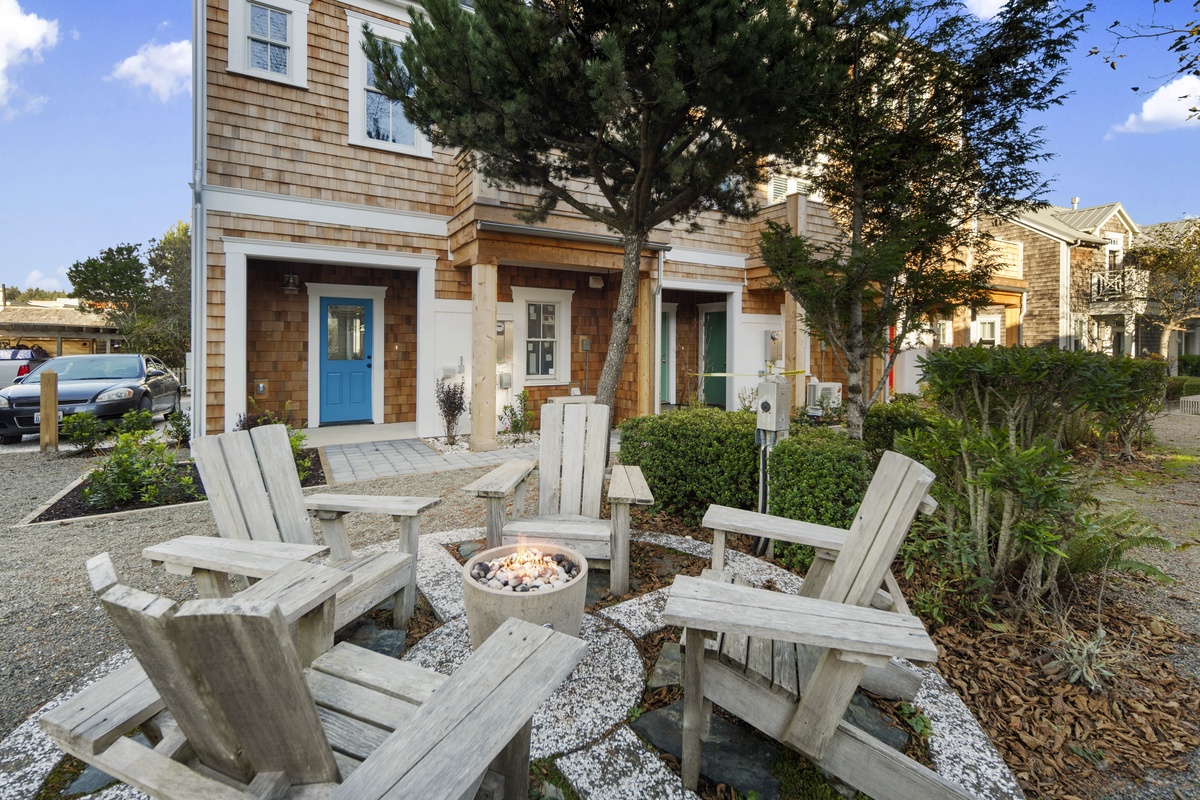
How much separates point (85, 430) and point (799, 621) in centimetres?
898

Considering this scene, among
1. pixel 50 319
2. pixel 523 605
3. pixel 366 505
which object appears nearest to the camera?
pixel 523 605

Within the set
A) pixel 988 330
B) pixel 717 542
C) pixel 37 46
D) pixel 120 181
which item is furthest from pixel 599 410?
pixel 37 46

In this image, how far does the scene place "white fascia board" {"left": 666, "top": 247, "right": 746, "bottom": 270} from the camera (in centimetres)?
995

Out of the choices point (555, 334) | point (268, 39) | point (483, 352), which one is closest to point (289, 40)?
point (268, 39)

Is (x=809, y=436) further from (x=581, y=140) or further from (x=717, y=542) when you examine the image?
(x=581, y=140)

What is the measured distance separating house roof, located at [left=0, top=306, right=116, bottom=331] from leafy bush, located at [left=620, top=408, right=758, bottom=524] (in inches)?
1043

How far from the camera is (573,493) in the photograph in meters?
3.50

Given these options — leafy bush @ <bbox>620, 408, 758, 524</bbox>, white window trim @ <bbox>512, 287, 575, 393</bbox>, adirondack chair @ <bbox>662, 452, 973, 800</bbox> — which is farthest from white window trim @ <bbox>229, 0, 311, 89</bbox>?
adirondack chair @ <bbox>662, 452, 973, 800</bbox>

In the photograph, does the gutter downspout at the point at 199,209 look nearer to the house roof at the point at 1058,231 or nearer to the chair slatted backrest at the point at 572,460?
the chair slatted backrest at the point at 572,460

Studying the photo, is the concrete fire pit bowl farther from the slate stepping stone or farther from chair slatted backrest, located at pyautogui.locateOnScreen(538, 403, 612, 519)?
chair slatted backrest, located at pyautogui.locateOnScreen(538, 403, 612, 519)

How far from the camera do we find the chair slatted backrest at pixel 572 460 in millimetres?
3499

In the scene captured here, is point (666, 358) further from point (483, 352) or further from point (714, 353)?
point (483, 352)

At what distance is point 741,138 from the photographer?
4.79m

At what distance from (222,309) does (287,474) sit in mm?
5475
